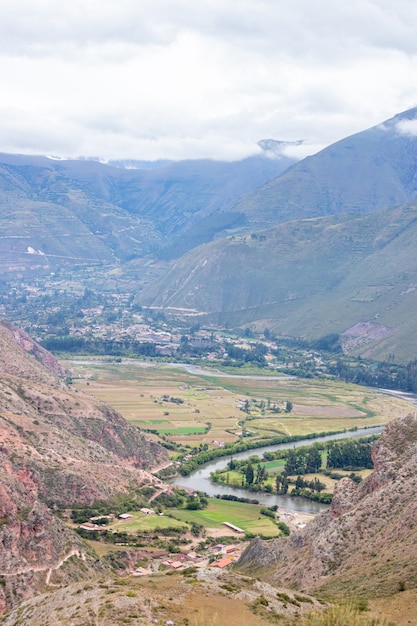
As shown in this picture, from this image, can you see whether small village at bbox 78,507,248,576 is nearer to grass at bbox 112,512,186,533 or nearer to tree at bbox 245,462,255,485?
grass at bbox 112,512,186,533

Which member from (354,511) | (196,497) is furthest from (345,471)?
(354,511)

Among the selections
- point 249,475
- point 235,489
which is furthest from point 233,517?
point 249,475

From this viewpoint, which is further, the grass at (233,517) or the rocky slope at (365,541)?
the grass at (233,517)

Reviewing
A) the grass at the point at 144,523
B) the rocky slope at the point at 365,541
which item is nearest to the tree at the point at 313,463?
the grass at the point at 144,523

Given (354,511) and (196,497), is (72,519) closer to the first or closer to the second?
(196,497)

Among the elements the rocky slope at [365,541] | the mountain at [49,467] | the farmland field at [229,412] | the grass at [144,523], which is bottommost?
the grass at [144,523]

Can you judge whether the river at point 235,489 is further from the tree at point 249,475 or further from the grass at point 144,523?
the grass at point 144,523

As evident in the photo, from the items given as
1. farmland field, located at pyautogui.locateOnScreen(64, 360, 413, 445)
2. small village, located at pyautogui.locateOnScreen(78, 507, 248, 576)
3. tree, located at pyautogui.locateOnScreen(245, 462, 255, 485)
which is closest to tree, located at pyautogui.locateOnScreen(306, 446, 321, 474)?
tree, located at pyautogui.locateOnScreen(245, 462, 255, 485)

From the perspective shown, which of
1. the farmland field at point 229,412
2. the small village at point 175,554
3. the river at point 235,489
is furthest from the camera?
the farmland field at point 229,412

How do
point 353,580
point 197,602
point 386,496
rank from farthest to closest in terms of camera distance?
point 386,496, point 353,580, point 197,602
